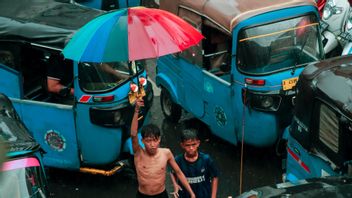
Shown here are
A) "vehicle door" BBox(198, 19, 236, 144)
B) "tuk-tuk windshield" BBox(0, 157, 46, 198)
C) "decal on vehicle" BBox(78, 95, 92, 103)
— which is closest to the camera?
"tuk-tuk windshield" BBox(0, 157, 46, 198)

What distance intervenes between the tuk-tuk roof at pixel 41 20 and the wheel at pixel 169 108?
6.94ft

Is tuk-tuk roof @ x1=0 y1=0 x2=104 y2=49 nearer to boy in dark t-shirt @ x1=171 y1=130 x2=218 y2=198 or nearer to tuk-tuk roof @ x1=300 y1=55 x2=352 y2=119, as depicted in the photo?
boy in dark t-shirt @ x1=171 y1=130 x2=218 y2=198

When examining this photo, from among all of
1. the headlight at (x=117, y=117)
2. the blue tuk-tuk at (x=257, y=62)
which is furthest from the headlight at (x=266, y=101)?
the headlight at (x=117, y=117)

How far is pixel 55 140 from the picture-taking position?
304 inches

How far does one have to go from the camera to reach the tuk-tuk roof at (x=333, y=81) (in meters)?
5.54

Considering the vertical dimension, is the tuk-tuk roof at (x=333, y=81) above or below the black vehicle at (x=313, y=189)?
above

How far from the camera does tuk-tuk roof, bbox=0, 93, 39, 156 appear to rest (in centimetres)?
574

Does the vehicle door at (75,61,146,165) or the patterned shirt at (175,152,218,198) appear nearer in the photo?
the patterned shirt at (175,152,218,198)

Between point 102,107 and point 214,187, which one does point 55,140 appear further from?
point 214,187

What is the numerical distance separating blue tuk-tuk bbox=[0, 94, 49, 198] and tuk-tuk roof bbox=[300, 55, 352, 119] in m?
2.91

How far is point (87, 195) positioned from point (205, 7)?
318cm

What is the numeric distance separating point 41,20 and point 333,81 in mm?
4099

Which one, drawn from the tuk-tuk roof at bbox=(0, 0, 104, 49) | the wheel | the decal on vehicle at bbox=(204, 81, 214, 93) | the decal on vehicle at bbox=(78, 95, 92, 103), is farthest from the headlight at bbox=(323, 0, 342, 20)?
the decal on vehicle at bbox=(78, 95, 92, 103)

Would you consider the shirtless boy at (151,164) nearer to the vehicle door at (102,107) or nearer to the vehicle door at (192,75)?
the vehicle door at (102,107)
